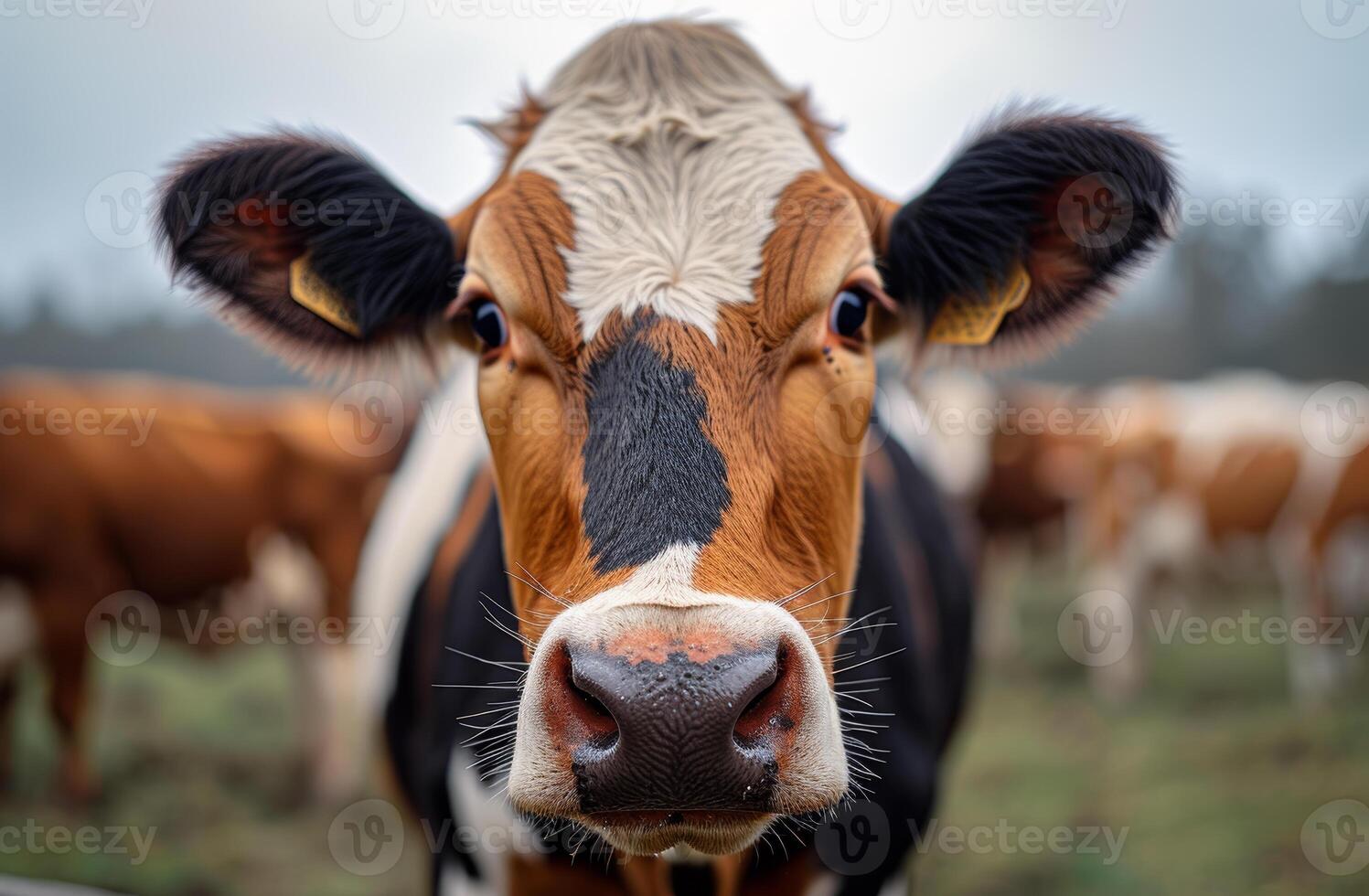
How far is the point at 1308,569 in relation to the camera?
28.5 feet

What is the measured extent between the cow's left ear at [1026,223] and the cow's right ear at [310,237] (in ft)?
3.96

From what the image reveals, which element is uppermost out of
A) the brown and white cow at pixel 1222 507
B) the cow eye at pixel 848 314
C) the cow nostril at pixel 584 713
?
the cow eye at pixel 848 314

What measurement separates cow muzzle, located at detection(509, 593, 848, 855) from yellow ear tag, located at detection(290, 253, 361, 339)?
1329 mm

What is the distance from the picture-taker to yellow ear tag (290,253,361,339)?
241 centimetres

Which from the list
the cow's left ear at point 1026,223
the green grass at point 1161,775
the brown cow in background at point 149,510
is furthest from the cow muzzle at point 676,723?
the brown cow in background at point 149,510

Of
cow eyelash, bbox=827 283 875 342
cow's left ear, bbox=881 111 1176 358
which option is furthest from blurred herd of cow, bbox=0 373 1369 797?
cow eyelash, bbox=827 283 875 342

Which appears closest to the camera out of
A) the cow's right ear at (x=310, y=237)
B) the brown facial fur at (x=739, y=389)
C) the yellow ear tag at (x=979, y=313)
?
the brown facial fur at (x=739, y=389)

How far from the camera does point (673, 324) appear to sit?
5.98 feet

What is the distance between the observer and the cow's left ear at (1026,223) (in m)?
2.16

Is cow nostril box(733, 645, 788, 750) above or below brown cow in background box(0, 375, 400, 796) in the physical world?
above

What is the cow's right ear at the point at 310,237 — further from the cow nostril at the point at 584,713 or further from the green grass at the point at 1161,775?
the green grass at the point at 1161,775

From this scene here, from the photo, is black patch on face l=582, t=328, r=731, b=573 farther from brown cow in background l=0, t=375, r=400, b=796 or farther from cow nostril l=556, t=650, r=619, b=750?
brown cow in background l=0, t=375, r=400, b=796

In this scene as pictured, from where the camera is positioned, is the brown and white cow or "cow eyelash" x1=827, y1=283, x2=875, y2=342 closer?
"cow eyelash" x1=827, y1=283, x2=875, y2=342

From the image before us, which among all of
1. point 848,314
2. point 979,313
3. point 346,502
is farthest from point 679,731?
point 346,502
